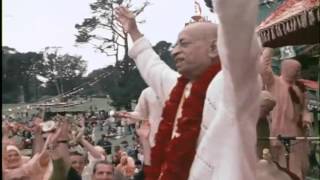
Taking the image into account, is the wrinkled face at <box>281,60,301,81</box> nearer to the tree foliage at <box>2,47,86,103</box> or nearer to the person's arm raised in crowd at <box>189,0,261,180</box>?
the person's arm raised in crowd at <box>189,0,261,180</box>

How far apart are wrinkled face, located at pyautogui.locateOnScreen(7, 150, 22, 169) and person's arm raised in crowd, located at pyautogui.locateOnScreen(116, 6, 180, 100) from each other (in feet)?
8.98

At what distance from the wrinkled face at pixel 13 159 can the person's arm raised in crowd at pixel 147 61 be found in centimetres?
274

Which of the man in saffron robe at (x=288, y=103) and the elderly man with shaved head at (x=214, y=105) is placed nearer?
the elderly man with shaved head at (x=214, y=105)

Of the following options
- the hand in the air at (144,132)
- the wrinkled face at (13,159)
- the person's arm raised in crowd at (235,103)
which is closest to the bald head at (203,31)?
the person's arm raised in crowd at (235,103)

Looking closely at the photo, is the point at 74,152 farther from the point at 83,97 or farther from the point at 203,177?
the point at 83,97

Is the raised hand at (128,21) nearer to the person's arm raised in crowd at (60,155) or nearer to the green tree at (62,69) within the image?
the person's arm raised in crowd at (60,155)

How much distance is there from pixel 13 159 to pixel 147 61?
289 centimetres

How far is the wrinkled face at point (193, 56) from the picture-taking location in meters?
3.93

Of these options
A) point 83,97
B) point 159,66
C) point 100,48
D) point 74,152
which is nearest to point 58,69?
point 83,97

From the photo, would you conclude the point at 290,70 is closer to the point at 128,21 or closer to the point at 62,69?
the point at 128,21

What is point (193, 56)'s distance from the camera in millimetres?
3932

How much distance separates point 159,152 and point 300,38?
4266 mm

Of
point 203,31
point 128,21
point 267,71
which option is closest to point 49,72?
point 267,71

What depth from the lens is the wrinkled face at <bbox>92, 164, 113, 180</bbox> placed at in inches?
270
